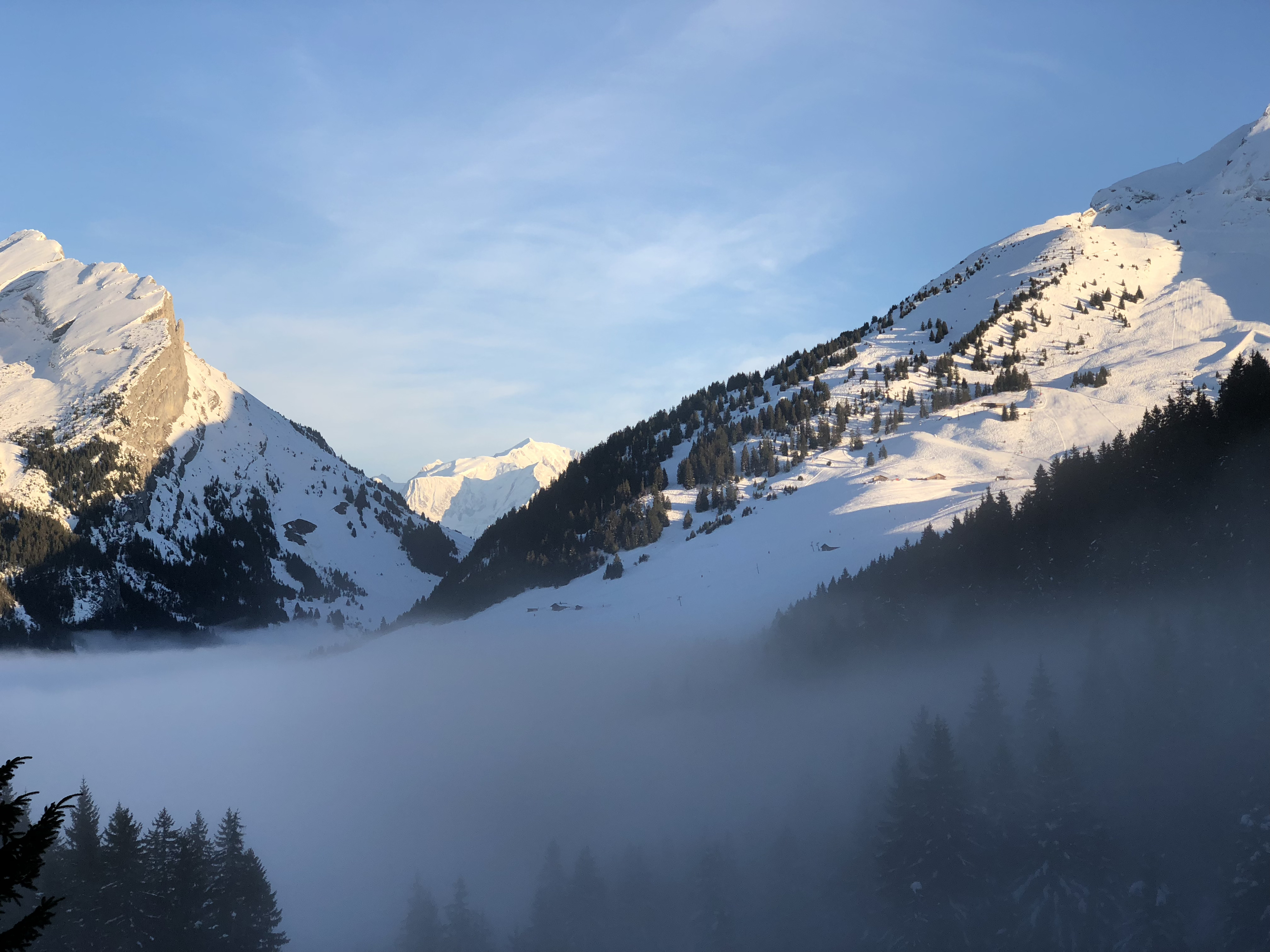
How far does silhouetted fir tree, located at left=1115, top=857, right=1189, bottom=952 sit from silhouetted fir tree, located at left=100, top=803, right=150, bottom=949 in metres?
67.1

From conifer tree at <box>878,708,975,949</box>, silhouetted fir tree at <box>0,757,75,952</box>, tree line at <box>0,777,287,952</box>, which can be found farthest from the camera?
conifer tree at <box>878,708,975,949</box>

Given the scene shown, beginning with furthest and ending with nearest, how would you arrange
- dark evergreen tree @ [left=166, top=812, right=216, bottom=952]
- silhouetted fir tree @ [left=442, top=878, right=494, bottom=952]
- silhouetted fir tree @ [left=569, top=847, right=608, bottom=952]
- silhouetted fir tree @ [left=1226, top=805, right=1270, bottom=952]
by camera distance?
silhouetted fir tree @ [left=569, top=847, right=608, bottom=952]
silhouetted fir tree @ [left=442, top=878, right=494, bottom=952]
dark evergreen tree @ [left=166, top=812, right=216, bottom=952]
silhouetted fir tree @ [left=1226, top=805, right=1270, bottom=952]

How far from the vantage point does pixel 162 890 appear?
65062 millimetres

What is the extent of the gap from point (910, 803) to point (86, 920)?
60484 mm

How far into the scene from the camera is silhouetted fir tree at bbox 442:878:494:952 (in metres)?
80.9

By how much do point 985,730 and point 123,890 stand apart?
69.3 metres

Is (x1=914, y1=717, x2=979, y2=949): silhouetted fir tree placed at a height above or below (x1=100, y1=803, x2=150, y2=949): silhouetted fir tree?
below

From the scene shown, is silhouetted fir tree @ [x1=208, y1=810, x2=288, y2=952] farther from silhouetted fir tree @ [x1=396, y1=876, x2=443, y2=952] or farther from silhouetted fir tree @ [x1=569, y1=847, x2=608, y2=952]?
silhouetted fir tree @ [x1=569, y1=847, x2=608, y2=952]

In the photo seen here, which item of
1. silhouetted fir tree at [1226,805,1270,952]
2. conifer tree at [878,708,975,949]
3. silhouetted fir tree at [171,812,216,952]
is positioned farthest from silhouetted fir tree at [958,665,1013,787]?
silhouetted fir tree at [171,812,216,952]

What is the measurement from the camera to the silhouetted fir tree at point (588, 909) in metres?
82.6

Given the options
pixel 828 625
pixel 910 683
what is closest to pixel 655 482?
pixel 828 625

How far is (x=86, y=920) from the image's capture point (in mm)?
61406

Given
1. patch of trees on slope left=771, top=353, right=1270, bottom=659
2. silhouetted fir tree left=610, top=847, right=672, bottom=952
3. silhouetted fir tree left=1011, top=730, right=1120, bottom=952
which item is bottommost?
silhouetted fir tree left=610, top=847, right=672, bottom=952

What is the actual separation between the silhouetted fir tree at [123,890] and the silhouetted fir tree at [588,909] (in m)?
35.5
